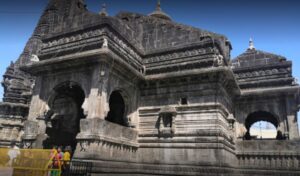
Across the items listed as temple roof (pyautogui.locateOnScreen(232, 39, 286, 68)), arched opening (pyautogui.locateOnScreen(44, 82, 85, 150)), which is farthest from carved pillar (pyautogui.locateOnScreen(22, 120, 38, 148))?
temple roof (pyautogui.locateOnScreen(232, 39, 286, 68))

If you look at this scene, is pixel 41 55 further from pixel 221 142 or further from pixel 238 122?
pixel 238 122

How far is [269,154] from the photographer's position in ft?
61.8

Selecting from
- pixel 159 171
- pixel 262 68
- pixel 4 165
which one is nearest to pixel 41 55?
pixel 4 165

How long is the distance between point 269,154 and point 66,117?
14282 millimetres

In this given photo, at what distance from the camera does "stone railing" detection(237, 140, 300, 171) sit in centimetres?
1843

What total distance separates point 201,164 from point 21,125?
1795 centimetres

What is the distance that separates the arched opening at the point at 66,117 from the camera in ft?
57.7

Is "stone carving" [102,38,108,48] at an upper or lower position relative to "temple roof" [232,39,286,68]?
lower

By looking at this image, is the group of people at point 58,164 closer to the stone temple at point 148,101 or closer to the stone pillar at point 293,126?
the stone temple at point 148,101

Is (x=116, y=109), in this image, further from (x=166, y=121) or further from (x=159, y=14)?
(x=159, y=14)

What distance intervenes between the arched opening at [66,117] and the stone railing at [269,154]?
11548 mm

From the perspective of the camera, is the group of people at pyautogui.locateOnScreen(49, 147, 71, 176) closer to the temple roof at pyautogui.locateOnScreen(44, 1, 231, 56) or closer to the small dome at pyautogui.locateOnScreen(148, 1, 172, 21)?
the temple roof at pyautogui.locateOnScreen(44, 1, 231, 56)

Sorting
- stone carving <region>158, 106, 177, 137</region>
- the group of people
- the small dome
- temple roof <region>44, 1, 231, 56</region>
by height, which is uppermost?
the small dome

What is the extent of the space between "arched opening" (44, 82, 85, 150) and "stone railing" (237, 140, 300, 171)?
11.5 m
